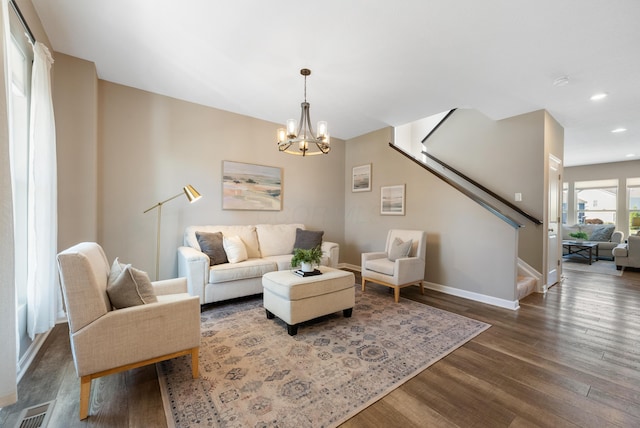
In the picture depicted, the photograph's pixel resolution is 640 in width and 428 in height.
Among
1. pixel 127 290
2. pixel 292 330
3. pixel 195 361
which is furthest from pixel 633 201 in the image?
pixel 127 290

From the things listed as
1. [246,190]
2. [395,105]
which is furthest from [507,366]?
[246,190]

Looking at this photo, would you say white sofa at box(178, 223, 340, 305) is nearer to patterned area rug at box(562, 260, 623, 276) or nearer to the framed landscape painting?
the framed landscape painting

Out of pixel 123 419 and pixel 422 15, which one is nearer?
pixel 123 419

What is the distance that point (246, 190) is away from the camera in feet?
14.0

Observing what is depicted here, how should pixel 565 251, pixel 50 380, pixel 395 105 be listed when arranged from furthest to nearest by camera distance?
1. pixel 565 251
2. pixel 395 105
3. pixel 50 380

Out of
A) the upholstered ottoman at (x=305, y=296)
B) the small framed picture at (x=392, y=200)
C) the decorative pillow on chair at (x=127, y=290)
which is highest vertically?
the small framed picture at (x=392, y=200)

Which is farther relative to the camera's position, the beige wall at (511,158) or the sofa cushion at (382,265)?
the beige wall at (511,158)

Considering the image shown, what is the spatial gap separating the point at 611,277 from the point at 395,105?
17.3 feet

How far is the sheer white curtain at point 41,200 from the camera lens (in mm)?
2137

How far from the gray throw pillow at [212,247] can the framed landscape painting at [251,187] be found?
2.43 feet

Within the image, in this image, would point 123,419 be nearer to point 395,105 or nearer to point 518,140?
point 395,105

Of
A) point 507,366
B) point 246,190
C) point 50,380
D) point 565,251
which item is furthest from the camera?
point 565,251

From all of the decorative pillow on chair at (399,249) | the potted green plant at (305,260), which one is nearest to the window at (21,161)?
the potted green plant at (305,260)

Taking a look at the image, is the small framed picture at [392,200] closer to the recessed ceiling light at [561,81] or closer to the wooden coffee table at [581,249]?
the recessed ceiling light at [561,81]
